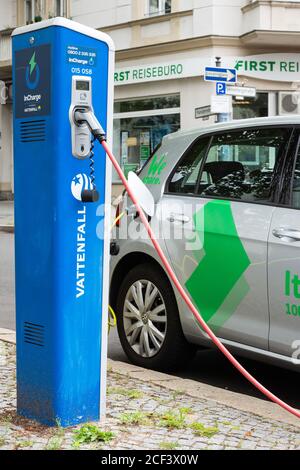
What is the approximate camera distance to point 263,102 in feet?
68.7

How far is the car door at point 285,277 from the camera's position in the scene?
4.48m

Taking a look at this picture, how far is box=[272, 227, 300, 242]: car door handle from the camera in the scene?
450 centimetres

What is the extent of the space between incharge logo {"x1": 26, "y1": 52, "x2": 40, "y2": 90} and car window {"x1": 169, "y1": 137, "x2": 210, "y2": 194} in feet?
6.37

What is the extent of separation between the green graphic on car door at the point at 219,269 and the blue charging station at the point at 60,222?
117cm

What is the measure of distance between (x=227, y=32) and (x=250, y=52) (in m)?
0.84

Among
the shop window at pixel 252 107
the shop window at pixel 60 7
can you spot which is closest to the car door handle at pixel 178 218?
the shop window at pixel 252 107

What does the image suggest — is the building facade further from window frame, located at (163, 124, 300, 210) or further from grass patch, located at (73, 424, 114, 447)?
grass patch, located at (73, 424, 114, 447)

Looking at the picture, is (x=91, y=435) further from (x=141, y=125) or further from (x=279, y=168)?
(x=141, y=125)

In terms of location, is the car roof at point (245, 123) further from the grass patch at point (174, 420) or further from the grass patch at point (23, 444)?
the grass patch at point (23, 444)

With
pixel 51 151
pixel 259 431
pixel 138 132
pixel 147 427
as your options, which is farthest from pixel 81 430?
pixel 138 132

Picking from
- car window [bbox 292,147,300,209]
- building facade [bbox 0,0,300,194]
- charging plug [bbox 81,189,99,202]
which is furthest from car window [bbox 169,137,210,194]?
building facade [bbox 0,0,300,194]

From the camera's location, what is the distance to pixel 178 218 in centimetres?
533

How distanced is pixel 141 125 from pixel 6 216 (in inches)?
→ 191
